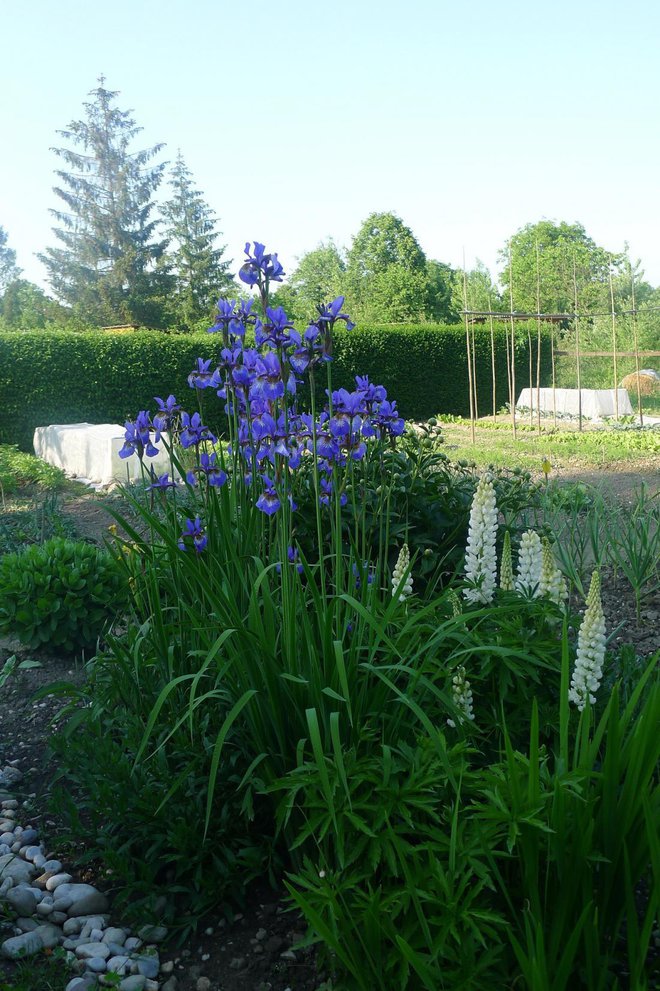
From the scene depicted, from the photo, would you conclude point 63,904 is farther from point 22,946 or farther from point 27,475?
point 27,475

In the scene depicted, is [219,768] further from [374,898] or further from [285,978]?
[374,898]

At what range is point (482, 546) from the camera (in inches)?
91.0

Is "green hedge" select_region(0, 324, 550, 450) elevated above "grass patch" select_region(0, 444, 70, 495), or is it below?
above

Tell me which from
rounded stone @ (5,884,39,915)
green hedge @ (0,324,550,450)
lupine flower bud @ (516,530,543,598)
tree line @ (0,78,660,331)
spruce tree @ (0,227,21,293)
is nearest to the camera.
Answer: rounded stone @ (5,884,39,915)

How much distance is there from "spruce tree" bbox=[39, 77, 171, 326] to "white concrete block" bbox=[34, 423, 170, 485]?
25.1 m

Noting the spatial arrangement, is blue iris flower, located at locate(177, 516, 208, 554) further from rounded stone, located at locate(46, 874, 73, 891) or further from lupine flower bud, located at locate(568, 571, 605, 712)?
lupine flower bud, located at locate(568, 571, 605, 712)

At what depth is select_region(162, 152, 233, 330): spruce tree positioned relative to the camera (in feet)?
125

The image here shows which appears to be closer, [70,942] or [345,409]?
[70,942]

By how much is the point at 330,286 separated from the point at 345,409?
39.9 meters

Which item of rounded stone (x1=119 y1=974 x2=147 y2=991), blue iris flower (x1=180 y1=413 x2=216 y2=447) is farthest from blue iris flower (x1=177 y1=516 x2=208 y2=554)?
Result: rounded stone (x1=119 y1=974 x2=147 y2=991)

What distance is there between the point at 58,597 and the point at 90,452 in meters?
5.98

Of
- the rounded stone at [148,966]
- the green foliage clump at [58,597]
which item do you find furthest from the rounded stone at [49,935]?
the green foliage clump at [58,597]

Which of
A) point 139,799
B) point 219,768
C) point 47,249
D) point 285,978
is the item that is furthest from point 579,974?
point 47,249

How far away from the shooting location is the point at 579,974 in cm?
155
